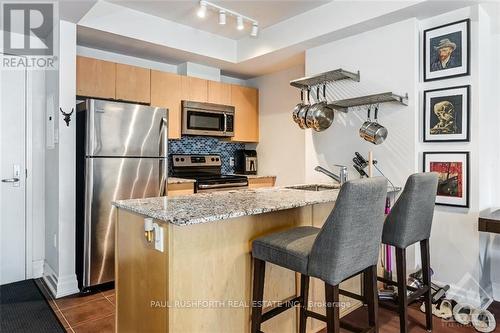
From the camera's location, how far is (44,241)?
3.28m

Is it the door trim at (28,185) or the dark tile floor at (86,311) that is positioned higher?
the door trim at (28,185)

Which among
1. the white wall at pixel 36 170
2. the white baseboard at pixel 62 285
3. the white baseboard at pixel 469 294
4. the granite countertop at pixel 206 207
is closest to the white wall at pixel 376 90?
the white baseboard at pixel 469 294

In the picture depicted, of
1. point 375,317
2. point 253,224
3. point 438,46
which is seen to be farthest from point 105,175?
point 438,46

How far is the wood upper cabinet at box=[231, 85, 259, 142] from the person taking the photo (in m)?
4.49

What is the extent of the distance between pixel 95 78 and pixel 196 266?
2527 mm

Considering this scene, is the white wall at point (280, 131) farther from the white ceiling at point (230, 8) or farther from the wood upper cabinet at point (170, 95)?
the wood upper cabinet at point (170, 95)

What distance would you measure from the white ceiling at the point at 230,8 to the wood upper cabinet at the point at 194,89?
2.08 feet

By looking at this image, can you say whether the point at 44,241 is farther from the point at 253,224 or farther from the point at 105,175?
the point at 253,224

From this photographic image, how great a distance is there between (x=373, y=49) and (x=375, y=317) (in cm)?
230

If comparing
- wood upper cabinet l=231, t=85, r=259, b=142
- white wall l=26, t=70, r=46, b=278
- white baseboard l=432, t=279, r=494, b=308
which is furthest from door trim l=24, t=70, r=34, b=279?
white baseboard l=432, t=279, r=494, b=308

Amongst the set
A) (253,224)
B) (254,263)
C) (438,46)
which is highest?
(438,46)

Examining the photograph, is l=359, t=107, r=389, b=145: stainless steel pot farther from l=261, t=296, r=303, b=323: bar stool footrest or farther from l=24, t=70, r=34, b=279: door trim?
l=24, t=70, r=34, b=279: door trim

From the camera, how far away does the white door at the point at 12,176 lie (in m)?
3.07

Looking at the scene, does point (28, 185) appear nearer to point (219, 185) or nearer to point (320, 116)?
point (219, 185)
